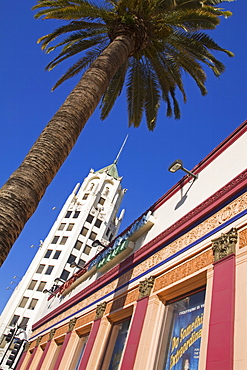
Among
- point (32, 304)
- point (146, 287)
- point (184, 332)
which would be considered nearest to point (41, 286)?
point (32, 304)

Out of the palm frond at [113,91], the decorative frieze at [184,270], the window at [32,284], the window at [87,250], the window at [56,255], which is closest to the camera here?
the decorative frieze at [184,270]

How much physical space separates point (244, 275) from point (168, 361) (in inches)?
146

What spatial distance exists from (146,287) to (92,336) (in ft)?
14.8

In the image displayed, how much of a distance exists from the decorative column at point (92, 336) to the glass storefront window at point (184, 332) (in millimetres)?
4852

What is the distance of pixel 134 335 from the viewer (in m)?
9.68

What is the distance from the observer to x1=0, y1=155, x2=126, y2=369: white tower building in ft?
150

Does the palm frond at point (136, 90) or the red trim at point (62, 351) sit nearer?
the palm frond at point (136, 90)

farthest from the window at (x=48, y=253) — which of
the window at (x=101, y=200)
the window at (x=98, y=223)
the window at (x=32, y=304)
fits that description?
the window at (x=101, y=200)

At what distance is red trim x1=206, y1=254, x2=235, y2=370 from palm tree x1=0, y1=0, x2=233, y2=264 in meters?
4.78

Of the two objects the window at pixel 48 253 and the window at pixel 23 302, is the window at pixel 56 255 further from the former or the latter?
the window at pixel 23 302

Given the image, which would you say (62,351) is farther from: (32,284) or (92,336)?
A: (32,284)

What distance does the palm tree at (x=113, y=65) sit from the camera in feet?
21.5

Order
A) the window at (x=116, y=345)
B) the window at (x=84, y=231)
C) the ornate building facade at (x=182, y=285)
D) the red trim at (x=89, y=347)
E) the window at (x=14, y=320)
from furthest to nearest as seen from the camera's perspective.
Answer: the window at (x=84, y=231)
the window at (x=14, y=320)
the red trim at (x=89, y=347)
the window at (x=116, y=345)
the ornate building facade at (x=182, y=285)

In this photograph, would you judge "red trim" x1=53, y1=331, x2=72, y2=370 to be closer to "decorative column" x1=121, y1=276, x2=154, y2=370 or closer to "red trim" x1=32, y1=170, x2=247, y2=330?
"red trim" x1=32, y1=170, x2=247, y2=330
